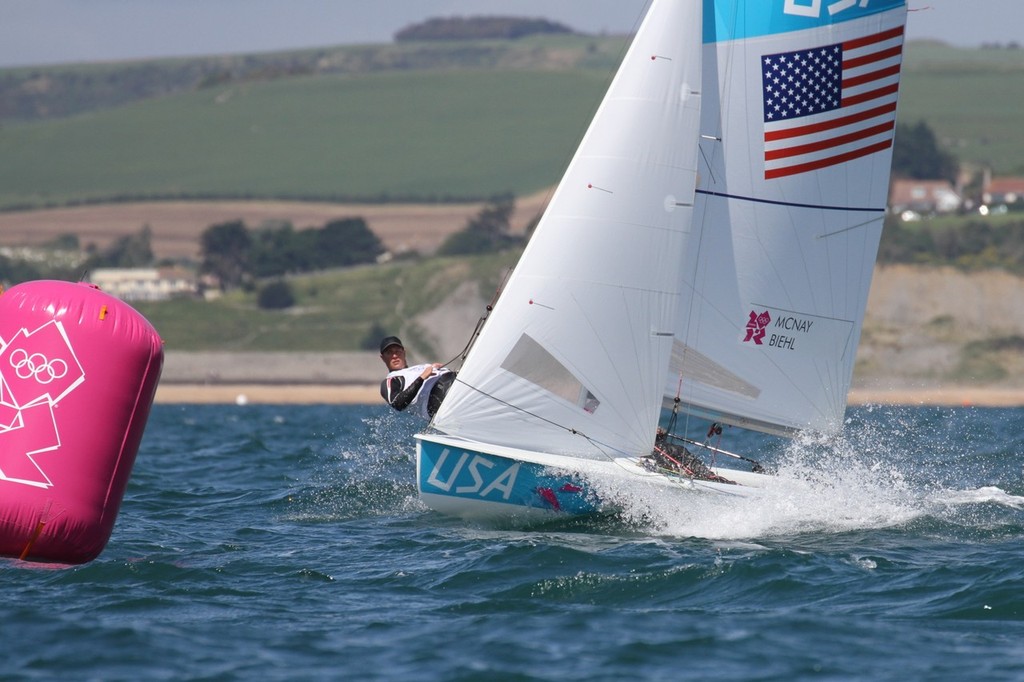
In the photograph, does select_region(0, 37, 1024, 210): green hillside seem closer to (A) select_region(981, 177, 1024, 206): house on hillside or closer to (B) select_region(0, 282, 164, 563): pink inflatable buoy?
(A) select_region(981, 177, 1024, 206): house on hillside

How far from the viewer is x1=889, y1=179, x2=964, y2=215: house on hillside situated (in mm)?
84812

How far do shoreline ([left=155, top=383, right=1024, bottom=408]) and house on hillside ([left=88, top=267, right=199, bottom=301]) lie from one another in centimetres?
2401

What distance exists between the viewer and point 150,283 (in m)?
82.7

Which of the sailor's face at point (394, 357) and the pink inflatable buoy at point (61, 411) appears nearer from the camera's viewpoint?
the pink inflatable buoy at point (61, 411)

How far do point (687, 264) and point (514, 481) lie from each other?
2.49m

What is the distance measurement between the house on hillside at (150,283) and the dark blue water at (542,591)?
228 ft

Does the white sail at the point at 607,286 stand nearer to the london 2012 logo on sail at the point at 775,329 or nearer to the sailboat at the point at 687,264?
the sailboat at the point at 687,264

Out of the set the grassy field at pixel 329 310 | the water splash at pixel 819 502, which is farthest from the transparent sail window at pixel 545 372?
the grassy field at pixel 329 310

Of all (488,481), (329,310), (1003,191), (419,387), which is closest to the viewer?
(488,481)

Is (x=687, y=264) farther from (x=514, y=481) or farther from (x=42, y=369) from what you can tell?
(x=42, y=369)

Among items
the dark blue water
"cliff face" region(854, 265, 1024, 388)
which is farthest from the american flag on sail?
"cliff face" region(854, 265, 1024, 388)

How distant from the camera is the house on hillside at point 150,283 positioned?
265 feet

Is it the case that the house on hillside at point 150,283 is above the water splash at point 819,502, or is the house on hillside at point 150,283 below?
below

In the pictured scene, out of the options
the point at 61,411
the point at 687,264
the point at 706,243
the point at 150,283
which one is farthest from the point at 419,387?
the point at 150,283
